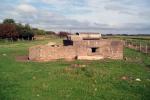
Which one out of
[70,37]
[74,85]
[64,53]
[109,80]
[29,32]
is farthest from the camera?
[29,32]

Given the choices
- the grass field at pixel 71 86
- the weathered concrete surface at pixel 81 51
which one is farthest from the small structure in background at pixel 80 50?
the grass field at pixel 71 86

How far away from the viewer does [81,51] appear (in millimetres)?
32656

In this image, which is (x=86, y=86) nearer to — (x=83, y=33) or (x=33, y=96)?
(x=33, y=96)

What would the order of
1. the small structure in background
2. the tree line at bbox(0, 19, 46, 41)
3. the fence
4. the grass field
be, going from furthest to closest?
the tree line at bbox(0, 19, 46, 41) → the fence → the small structure in background → the grass field

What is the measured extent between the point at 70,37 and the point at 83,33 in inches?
76.0

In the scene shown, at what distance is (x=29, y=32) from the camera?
98.1 meters

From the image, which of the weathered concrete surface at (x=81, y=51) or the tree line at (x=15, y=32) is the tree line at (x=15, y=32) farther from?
the weathered concrete surface at (x=81, y=51)

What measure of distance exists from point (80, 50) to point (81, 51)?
0.13m

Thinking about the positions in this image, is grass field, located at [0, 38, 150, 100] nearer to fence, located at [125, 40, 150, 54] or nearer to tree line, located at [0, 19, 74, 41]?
fence, located at [125, 40, 150, 54]

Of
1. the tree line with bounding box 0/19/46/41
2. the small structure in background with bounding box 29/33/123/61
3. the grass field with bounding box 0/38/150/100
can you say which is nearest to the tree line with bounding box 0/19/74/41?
the tree line with bounding box 0/19/46/41

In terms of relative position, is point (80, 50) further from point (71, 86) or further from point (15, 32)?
point (15, 32)

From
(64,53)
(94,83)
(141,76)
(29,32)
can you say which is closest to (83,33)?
(64,53)

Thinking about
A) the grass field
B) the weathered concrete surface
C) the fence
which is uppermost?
the weathered concrete surface

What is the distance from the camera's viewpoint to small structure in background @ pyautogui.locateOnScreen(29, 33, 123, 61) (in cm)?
3195
